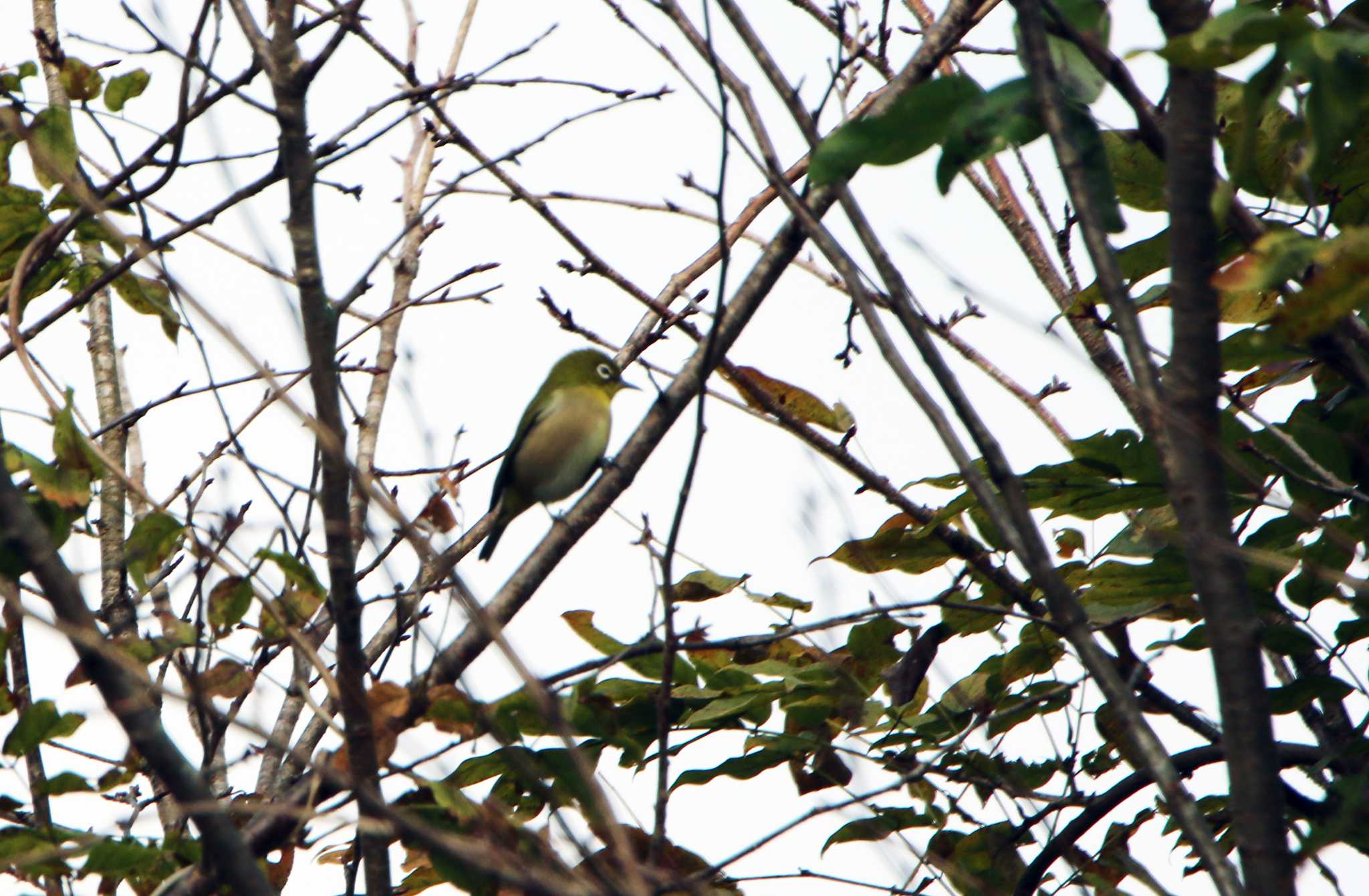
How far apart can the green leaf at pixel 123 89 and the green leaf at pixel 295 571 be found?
223 centimetres

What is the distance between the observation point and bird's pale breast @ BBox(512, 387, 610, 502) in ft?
27.1

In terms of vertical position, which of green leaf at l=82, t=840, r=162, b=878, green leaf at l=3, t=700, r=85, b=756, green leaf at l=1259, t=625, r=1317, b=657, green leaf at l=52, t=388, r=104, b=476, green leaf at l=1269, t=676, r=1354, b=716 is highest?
green leaf at l=52, t=388, r=104, b=476

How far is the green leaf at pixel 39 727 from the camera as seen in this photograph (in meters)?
3.04

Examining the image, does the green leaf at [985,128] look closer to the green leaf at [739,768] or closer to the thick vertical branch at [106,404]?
the green leaf at [739,768]

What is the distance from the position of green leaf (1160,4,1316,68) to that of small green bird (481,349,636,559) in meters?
6.55

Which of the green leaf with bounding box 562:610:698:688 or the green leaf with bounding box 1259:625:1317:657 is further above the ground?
the green leaf with bounding box 562:610:698:688

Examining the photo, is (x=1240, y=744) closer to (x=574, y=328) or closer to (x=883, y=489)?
(x=883, y=489)

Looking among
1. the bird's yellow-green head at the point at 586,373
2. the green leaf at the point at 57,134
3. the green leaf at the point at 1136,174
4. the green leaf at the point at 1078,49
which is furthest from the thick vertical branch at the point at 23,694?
the bird's yellow-green head at the point at 586,373

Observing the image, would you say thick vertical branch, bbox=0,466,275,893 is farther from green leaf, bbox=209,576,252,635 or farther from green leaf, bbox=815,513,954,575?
green leaf, bbox=815,513,954,575

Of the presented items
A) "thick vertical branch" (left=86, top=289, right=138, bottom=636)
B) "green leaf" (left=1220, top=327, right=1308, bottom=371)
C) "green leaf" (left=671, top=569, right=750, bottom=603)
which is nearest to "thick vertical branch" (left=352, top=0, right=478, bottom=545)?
"thick vertical branch" (left=86, top=289, right=138, bottom=636)

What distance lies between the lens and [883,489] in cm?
403

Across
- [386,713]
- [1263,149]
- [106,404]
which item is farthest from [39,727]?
[106,404]

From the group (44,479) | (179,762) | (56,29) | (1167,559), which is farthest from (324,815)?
(56,29)

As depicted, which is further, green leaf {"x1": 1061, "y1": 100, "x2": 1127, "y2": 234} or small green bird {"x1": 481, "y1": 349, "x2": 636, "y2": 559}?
small green bird {"x1": 481, "y1": 349, "x2": 636, "y2": 559}
